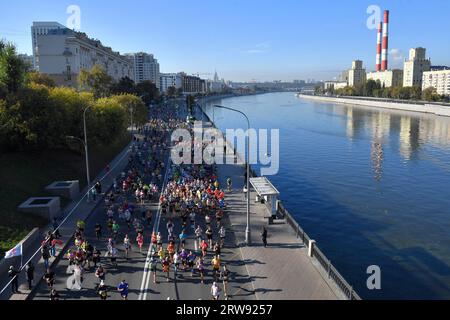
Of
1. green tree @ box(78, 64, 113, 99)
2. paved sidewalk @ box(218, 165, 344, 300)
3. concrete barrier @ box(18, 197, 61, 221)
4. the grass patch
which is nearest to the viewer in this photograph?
paved sidewalk @ box(218, 165, 344, 300)

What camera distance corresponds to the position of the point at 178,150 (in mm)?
52031

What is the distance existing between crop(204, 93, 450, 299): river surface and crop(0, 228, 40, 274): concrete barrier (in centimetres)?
1585

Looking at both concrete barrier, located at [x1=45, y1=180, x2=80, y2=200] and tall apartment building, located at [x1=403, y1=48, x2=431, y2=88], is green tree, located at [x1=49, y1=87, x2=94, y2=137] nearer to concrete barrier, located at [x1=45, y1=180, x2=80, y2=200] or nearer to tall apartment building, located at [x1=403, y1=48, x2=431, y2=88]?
concrete barrier, located at [x1=45, y1=180, x2=80, y2=200]

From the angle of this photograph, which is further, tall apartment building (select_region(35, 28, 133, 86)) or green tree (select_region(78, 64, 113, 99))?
tall apartment building (select_region(35, 28, 133, 86))

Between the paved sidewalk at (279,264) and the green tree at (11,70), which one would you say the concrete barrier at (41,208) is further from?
the green tree at (11,70)

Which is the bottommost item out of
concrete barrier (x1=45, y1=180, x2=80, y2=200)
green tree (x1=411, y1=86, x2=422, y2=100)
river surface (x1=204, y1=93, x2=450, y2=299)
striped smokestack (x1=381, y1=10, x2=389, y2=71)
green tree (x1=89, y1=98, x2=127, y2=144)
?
river surface (x1=204, y1=93, x2=450, y2=299)

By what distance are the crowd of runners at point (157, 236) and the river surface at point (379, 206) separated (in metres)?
7.31

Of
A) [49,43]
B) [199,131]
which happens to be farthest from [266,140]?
[49,43]

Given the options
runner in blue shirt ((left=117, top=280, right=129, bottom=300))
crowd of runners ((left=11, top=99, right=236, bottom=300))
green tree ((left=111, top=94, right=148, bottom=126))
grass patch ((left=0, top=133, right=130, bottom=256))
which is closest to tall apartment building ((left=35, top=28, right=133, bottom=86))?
green tree ((left=111, top=94, right=148, bottom=126))

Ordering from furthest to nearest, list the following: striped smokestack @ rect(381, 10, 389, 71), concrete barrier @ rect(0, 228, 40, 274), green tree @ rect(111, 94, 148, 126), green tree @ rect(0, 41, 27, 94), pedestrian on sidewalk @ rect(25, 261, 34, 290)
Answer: striped smokestack @ rect(381, 10, 389, 71)
green tree @ rect(111, 94, 148, 126)
green tree @ rect(0, 41, 27, 94)
concrete barrier @ rect(0, 228, 40, 274)
pedestrian on sidewalk @ rect(25, 261, 34, 290)

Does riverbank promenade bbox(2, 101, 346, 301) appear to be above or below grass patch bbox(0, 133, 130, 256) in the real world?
below

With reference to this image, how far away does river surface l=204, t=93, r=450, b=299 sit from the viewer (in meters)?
22.3

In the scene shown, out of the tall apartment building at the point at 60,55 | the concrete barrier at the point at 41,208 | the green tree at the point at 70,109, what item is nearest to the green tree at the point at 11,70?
the green tree at the point at 70,109
